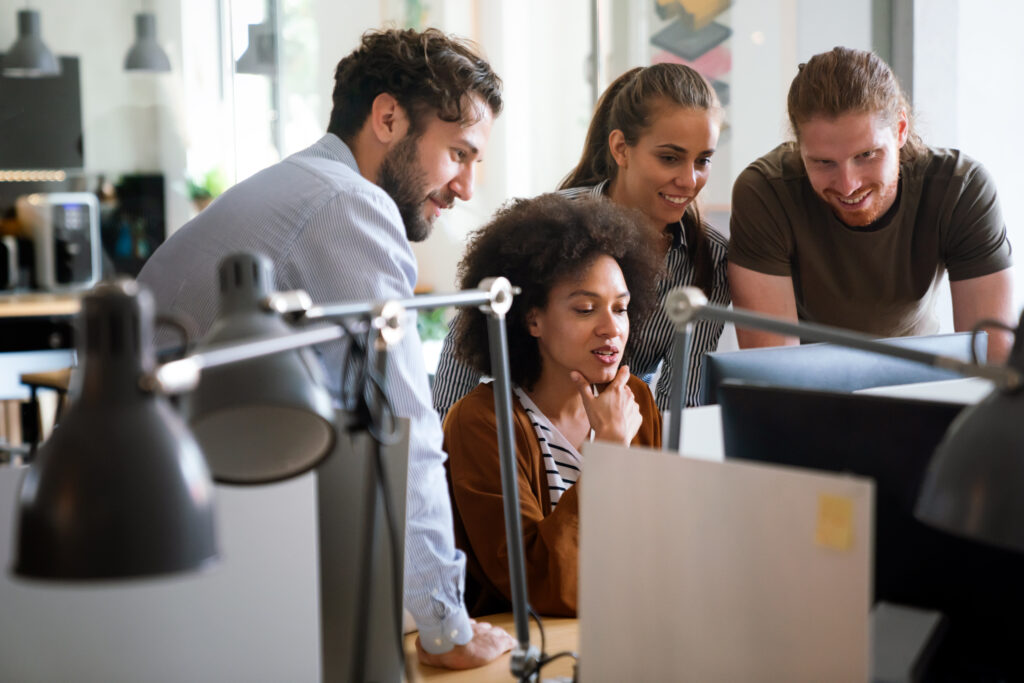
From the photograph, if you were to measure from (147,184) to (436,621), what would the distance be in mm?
3906

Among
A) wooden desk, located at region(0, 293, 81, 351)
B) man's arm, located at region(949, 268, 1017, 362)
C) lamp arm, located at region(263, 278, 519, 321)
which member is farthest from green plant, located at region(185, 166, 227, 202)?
lamp arm, located at region(263, 278, 519, 321)

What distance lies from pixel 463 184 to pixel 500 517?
2.00ft

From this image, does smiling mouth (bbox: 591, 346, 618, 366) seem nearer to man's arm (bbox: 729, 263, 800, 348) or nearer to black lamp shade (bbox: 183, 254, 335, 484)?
man's arm (bbox: 729, 263, 800, 348)

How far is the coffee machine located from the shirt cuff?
3795 mm

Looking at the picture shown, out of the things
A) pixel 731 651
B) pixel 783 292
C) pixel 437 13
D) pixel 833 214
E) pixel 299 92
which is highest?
pixel 437 13

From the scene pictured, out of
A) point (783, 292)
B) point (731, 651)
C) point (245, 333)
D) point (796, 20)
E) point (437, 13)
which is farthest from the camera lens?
point (437, 13)

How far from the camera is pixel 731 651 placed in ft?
3.23

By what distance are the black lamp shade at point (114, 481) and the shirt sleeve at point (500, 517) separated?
966 millimetres

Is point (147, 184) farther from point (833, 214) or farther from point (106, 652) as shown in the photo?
point (106, 652)

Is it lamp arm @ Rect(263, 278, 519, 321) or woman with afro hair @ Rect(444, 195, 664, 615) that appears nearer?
lamp arm @ Rect(263, 278, 519, 321)

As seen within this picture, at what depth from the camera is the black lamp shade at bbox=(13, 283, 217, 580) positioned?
25.3 inches

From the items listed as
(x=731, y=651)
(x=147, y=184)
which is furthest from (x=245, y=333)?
(x=147, y=184)

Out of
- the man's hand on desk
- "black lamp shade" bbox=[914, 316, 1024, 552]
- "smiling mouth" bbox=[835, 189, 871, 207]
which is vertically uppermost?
"smiling mouth" bbox=[835, 189, 871, 207]

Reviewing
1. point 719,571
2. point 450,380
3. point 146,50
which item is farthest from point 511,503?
point 146,50
